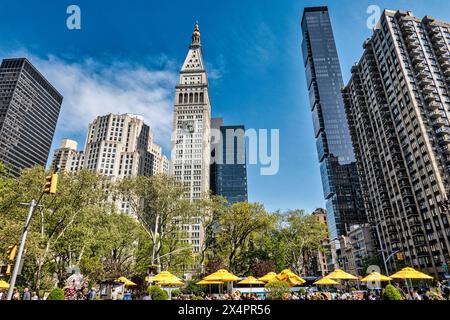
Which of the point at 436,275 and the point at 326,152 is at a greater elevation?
the point at 326,152

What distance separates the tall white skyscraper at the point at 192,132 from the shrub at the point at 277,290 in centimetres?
9322

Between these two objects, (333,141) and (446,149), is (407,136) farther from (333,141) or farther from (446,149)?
(333,141)

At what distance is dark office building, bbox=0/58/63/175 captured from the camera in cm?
14638

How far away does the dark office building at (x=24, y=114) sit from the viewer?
146375mm

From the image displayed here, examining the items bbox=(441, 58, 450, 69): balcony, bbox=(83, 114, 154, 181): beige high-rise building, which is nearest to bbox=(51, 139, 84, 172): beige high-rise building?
bbox=(83, 114, 154, 181): beige high-rise building

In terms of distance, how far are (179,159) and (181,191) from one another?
91615mm

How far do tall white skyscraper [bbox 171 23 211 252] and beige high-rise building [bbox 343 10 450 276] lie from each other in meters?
67.6

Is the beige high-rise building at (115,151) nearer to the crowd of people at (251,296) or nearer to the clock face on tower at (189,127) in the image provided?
the clock face on tower at (189,127)

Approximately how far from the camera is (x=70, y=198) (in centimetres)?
3178

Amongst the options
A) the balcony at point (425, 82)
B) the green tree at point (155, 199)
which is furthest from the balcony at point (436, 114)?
the green tree at point (155, 199)

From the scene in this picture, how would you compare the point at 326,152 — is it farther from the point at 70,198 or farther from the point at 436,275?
the point at 70,198

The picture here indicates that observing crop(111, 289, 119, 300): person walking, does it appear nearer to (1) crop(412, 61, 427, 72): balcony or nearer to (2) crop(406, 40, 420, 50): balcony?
(1) crop(412, 61, 427, 72): balcony

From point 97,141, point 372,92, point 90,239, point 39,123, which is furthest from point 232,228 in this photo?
point 39,123

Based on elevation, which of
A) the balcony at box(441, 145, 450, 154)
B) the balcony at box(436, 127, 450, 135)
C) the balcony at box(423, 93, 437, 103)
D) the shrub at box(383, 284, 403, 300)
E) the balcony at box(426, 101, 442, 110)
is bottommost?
the shrub at box(383, 284, 403, 300)
